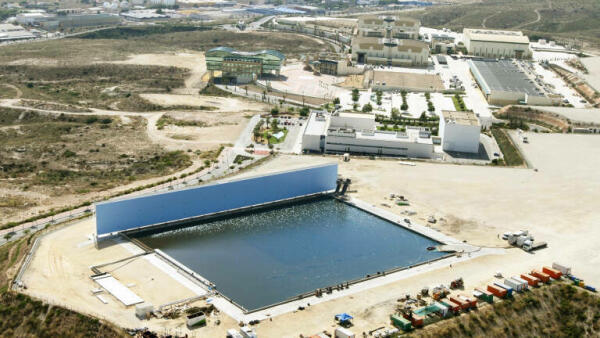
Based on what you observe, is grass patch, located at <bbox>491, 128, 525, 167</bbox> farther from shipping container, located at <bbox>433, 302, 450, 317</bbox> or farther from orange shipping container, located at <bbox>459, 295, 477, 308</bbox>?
shipping container, located at <bbox>433, 302, 450, 317</bbox>

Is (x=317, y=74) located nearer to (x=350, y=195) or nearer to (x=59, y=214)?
(x=350, y=195)

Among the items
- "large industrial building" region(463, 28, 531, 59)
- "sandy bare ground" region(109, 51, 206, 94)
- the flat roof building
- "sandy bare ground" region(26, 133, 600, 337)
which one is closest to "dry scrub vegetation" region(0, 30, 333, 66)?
"sandy bare ground" region(109, 51, 206, 94)

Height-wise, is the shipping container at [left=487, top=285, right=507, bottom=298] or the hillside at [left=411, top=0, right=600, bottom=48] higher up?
the hillside at [left=411, top=0, right=600, bottom=48]

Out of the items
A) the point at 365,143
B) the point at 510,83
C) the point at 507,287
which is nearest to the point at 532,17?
the point at 510,83

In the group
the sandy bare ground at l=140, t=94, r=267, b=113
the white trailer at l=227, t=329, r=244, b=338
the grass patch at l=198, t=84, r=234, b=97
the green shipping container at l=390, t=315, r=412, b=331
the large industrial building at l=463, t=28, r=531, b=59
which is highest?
the large industrial building at l=463, t=28, r=531, b=59

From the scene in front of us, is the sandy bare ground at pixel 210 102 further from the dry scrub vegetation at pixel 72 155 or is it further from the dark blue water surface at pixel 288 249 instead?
the dark blue water surface at pixel 288 249

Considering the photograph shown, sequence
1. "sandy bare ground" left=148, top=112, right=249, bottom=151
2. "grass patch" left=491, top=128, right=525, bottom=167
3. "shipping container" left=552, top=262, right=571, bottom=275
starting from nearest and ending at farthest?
"shipping container" left=552, top=262, right=571, bottom=275 → "grass patch" left=491, top=128, right=525, bottom=167 → "sandy bare ground" left=148, top=112, right=249, bottom=151

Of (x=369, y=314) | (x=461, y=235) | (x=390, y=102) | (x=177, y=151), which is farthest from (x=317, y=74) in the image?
(x=369, y=314)

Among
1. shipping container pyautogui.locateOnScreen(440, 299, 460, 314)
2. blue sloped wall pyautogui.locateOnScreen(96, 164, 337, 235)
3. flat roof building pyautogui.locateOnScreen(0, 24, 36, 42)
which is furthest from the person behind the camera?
flat roof building pyautogui.locateOnScreen(0, 24, 36, 42)

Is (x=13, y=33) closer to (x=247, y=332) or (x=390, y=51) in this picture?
(x=390, y=51)
